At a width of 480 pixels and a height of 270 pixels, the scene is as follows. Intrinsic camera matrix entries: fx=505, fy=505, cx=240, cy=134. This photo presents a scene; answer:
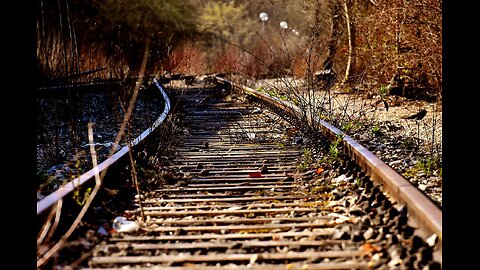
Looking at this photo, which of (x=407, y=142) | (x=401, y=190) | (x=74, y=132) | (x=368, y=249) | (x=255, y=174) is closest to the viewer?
(x=368, y=249)

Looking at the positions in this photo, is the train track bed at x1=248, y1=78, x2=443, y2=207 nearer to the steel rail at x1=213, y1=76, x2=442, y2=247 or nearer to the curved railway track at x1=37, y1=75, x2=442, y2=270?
the steel rail at x1=213, y1=76, x2=442, y2=247

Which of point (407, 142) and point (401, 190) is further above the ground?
point (407, 142)

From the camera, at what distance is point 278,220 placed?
3.10m

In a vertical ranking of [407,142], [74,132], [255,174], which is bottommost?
[255,174]

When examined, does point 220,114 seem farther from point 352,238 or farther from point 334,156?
point 352,238

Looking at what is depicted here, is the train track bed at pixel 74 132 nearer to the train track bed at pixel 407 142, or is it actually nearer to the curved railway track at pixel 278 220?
the curved railway track at pixel 278 220

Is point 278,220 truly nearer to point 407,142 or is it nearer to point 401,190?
point 401,190

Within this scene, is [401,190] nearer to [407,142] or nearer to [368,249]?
[368,249]

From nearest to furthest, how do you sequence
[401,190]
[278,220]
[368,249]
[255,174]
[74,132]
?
[368,249]
[401,190]
[278,220]
[255,174]
[74,132]

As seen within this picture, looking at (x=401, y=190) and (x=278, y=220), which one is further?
(x=278, y=220)

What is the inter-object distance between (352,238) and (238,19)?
48558 mm

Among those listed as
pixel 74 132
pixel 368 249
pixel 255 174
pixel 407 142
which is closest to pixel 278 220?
pixel 368 249
